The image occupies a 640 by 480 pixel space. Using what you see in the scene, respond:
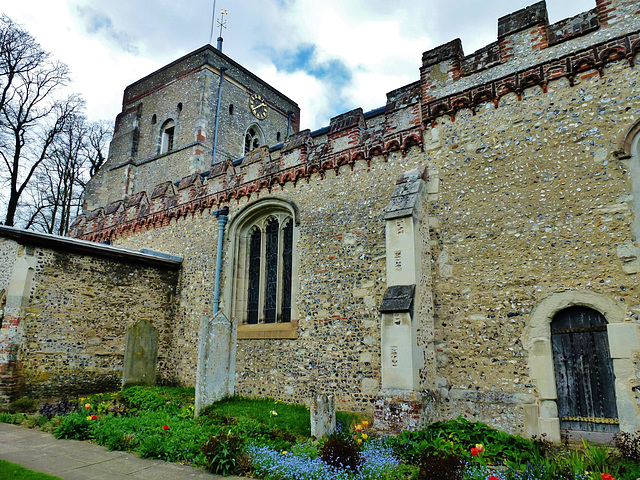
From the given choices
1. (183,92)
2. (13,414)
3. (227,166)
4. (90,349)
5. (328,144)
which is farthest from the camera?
(183,92)

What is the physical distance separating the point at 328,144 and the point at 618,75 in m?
6.13

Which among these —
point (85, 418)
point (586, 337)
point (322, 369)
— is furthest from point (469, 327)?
point (85, 418)

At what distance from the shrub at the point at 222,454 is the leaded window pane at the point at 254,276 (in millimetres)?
6244

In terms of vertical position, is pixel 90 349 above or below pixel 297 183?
below

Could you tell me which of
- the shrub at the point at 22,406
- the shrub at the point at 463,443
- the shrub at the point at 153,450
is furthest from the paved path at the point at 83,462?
the shrub at the point at 22,406

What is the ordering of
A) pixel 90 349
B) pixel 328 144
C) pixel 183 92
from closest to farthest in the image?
pixel 328 144 < pixel 90 349 < pixel 183 92

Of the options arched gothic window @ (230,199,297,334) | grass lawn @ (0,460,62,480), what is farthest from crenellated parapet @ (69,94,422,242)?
grass lawn @ (0,460,62,480)

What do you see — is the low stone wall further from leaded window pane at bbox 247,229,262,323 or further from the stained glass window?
leaded window pane at bbox 247,229,262,323

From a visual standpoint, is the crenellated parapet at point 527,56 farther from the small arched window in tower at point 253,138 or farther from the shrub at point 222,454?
the small arched window in tower at point 253,138

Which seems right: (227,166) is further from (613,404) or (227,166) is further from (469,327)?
(613,404)

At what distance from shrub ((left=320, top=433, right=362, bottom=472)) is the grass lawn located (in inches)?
128

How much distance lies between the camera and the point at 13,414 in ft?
31.6

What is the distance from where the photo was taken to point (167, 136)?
22.1 metres

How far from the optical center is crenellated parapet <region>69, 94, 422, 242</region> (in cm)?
1021
